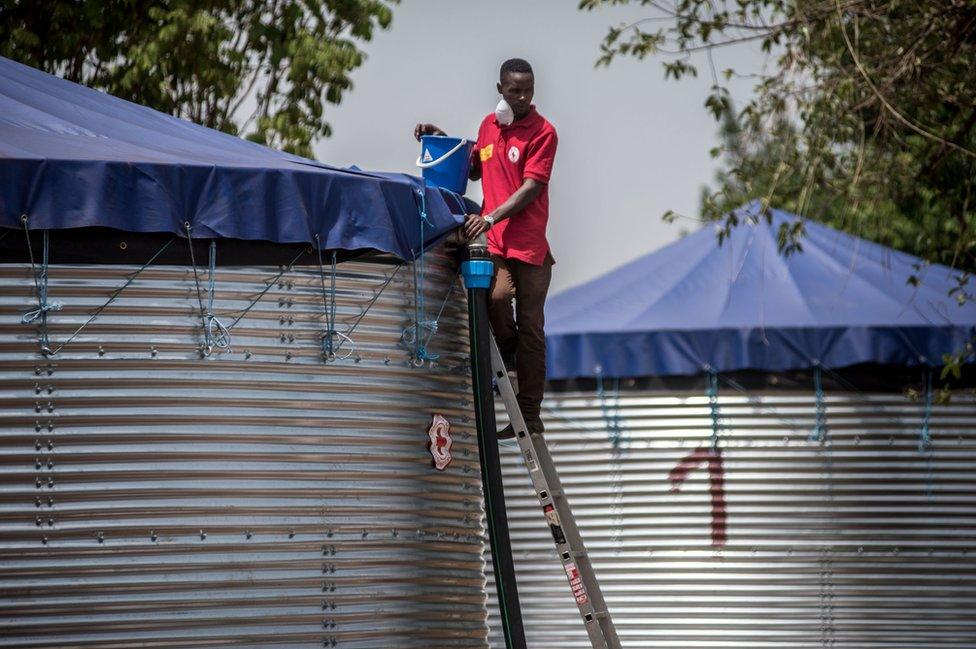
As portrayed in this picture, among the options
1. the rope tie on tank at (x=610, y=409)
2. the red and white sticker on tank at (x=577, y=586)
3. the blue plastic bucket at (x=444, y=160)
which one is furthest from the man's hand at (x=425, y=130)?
the rope tie on tank at (x=610, y=409)

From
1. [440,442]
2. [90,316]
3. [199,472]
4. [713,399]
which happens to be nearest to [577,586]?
[440,442]

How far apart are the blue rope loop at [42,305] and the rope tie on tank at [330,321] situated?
129 centimetres

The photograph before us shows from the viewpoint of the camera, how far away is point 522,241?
866 centimetres

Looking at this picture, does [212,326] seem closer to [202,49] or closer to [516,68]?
[516,68]

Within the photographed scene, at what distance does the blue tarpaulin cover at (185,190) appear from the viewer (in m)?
7.20

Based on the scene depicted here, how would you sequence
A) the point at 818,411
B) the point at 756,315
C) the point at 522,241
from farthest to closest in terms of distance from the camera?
1. the point at 756,315
2. the point at 818,411
3. the point at 522,241

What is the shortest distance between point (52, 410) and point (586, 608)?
300 cm

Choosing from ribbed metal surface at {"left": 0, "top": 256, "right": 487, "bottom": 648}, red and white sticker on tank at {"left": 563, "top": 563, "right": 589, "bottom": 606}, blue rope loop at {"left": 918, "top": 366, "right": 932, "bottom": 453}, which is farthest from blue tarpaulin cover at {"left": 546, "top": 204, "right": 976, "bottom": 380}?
ribbed metal surface at {"left": 0, "top": 256, "right": 487, "bottom": 648}

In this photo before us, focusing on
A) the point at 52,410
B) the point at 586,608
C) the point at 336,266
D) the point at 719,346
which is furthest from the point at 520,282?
the point at 719,346

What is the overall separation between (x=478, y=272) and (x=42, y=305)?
233 centimetres

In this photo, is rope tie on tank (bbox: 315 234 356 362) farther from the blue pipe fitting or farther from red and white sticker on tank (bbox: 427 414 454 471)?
the blue pipe fitting

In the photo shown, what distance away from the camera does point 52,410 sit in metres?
7.20

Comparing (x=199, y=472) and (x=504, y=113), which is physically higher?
(x=504, y=113)

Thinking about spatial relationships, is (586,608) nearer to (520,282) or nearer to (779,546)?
(520,282)
